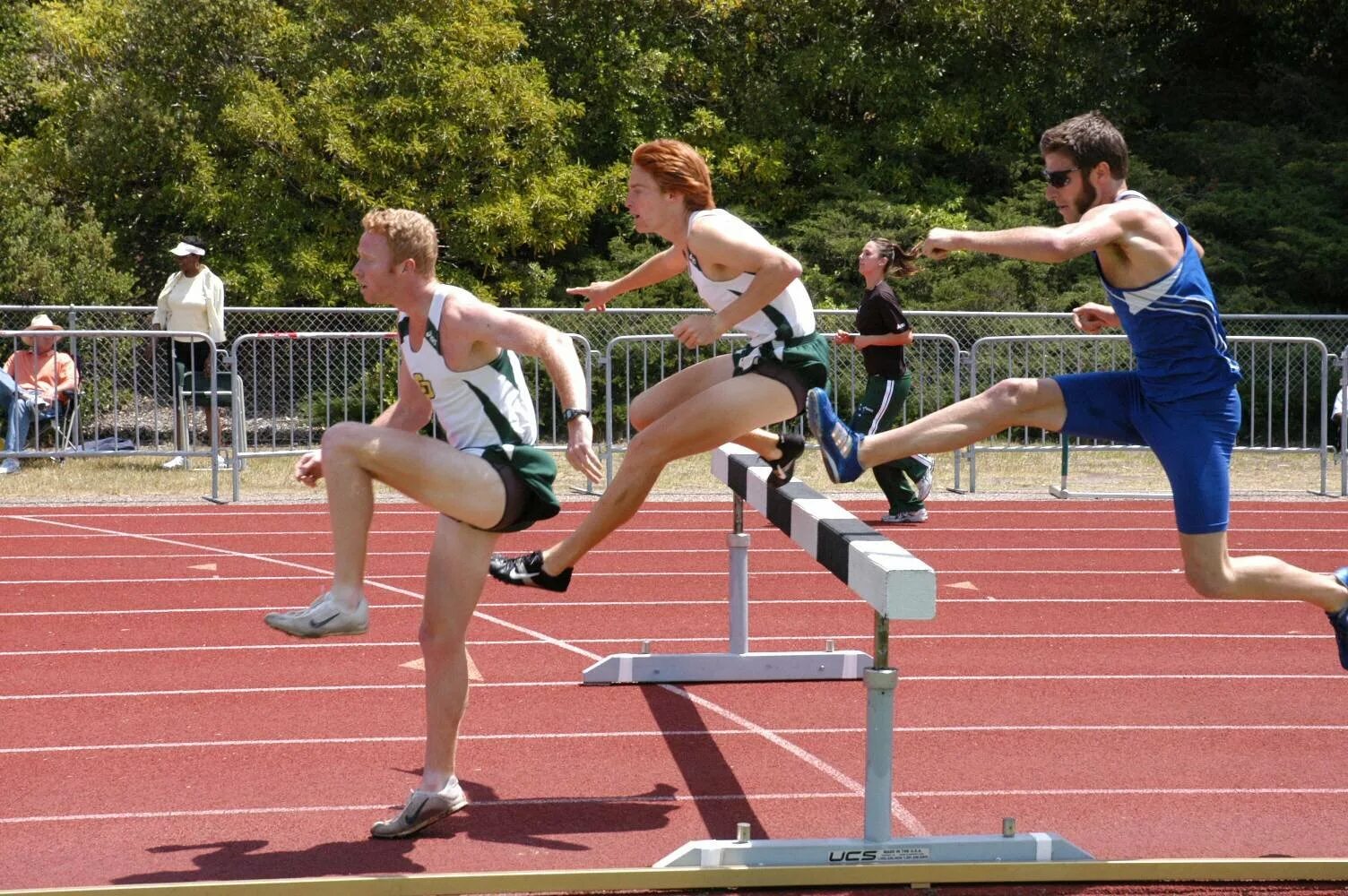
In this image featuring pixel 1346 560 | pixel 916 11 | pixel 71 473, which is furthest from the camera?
pixel 916 11

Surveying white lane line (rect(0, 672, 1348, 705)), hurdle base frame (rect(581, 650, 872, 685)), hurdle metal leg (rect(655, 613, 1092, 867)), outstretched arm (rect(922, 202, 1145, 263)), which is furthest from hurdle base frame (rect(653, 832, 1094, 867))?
white lane line (rect(0, 672, 1348, 705))

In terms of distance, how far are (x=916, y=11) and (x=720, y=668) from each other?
55.7 feet

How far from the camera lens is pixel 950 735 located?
6348 millimetres

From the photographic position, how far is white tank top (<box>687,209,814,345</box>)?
232 inches

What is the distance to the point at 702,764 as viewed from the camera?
5.95m

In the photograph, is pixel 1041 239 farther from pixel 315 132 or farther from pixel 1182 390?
pixel 315 132

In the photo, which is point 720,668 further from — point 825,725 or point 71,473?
point 71,473

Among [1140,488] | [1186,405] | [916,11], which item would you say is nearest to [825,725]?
[1186,405]

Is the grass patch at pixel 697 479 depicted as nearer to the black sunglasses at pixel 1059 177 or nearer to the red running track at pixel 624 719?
→ the red running track at pixel 624 719

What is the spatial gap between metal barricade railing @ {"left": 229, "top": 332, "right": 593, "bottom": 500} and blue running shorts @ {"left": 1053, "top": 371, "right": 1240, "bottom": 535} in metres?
8.06

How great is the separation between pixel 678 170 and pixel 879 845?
8.27 feet

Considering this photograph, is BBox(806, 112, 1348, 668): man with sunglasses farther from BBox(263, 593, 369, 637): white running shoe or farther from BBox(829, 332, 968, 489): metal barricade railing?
BBox(829, 332, 968, 489): metal barricade railing

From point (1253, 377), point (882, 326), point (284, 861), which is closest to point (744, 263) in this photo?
point (284, 861)

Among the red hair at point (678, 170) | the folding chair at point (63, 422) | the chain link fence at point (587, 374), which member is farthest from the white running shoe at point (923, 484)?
the folding chair at point (63, 422)
